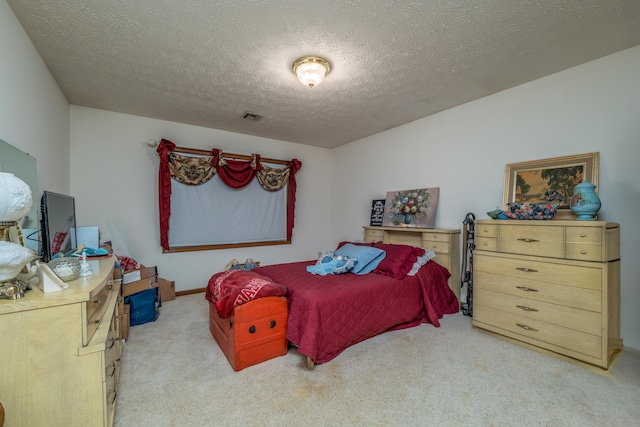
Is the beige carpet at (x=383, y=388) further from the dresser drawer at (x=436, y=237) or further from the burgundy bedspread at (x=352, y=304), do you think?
the dresser drawer at (x=436, y=237)

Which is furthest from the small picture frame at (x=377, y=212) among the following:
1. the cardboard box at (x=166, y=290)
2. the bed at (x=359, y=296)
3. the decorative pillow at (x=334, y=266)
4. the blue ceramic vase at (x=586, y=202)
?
the cardboard box at (x=166, y=290)

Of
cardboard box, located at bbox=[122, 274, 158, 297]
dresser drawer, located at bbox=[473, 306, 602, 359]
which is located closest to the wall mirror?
cardboard box, located at bbox=[122, 274, 158, 297]

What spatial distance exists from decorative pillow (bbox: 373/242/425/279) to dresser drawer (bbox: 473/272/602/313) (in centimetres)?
61

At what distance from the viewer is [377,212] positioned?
4.33 m

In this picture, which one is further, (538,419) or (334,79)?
(334,79)

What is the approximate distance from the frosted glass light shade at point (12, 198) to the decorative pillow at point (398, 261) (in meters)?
2.58

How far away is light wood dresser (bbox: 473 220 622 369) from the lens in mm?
1962

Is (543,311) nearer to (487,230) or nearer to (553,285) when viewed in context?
(553,285)

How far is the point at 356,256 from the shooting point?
2955 mm

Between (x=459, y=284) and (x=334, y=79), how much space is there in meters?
2.70

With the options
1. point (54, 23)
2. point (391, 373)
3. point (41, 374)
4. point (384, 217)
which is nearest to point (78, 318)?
point (41, 374)

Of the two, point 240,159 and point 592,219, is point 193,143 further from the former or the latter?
point 592,219

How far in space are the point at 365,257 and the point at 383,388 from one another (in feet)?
4.32

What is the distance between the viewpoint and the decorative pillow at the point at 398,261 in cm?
276
